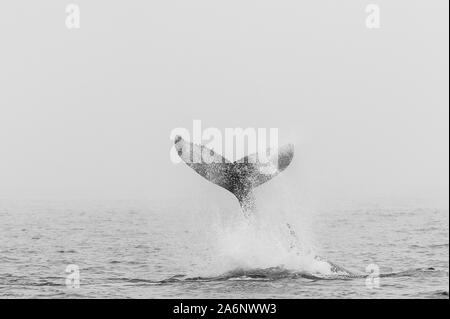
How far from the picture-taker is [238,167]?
16.8 metres

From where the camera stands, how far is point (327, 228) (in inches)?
1476

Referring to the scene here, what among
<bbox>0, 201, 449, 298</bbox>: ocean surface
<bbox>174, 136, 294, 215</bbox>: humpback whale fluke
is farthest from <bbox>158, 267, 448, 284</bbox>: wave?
<bbox>174, 136, 294, 215</bbox>: humpback whale fluke

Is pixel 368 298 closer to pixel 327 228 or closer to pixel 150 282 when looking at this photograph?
pixel 150 282

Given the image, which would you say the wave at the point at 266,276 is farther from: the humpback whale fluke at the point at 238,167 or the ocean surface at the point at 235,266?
Answer: the humpback whale fluke at the point at 238,167

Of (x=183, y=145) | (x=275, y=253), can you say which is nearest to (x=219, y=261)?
(x=275, y=253)

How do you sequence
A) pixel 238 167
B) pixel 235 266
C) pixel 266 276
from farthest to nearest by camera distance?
pixel 235 266 → pixel 238 167 → pixel 266 276

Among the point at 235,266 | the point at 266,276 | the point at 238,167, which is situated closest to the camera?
the point at 266,276

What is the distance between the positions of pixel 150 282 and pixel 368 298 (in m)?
5.04

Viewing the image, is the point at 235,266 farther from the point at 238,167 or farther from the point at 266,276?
the point at 238,167

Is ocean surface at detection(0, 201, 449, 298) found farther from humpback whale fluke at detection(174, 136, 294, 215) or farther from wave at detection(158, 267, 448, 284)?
humpback whale fluke at detection(174, 136, 294, 215)

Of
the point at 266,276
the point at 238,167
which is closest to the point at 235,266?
the point at 266,276

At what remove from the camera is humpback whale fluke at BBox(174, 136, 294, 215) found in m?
→ 16.2

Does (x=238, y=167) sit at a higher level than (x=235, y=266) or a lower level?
higher
